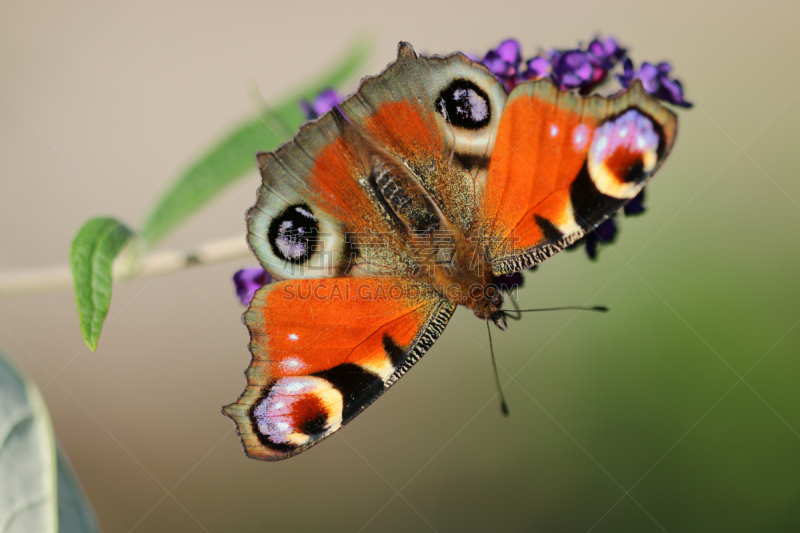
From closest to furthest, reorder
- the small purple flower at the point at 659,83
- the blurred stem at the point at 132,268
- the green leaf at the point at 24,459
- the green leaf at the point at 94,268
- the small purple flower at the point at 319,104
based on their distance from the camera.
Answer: the green leaf at the point at 94,268
the green leaf at the point at 24,459
the blurred stem at the point at 132,268
the small purple flower at the point at 659,83
the small purple flower at the point at 319,104

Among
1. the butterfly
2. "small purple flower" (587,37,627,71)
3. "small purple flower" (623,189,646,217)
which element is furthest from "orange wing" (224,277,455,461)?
"small purple flower" (587,37,627,71)

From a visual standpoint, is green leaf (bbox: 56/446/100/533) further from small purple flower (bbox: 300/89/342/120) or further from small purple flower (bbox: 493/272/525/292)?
small purple flower (bbox: 493/272/525/292)

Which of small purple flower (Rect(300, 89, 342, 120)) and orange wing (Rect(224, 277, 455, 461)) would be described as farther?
small purple flower (Rect(300, 89, 342, 120))

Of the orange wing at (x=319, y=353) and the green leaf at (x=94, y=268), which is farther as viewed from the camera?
the orange wing at (x=319, y=353)

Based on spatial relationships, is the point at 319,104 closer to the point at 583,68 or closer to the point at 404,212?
the point at 404,212

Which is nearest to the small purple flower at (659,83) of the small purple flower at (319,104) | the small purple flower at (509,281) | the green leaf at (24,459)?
the small purple flower at (509,281)

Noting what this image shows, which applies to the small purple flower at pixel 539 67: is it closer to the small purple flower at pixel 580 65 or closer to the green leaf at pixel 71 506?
the small purple flower at pixel 580 65

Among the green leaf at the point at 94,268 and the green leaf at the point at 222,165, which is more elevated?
the green leaf at the point at 222,165
